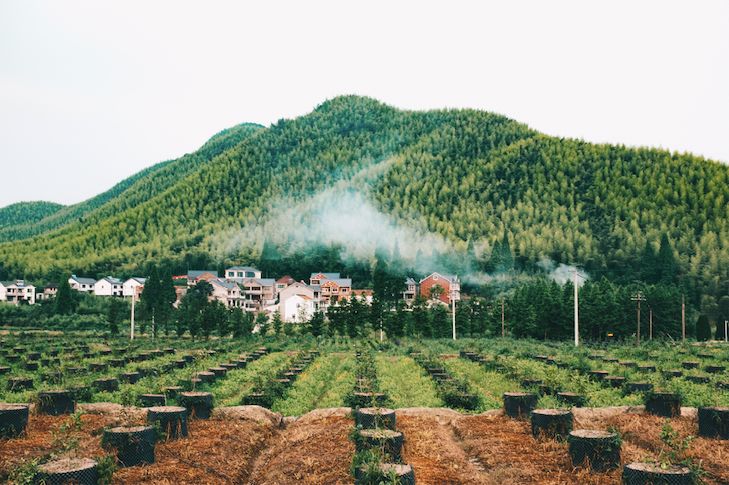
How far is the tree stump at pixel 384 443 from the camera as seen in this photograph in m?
Result: 9.40

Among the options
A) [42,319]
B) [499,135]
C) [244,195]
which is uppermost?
[499,135]

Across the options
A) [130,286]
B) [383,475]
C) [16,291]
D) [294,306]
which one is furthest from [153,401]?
[16,291]

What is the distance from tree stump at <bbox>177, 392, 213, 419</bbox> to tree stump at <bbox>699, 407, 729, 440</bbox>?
350 inches

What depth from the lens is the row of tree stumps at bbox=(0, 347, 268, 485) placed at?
7.80 meters

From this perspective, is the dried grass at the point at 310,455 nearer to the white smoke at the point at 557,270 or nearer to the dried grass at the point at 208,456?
the dried grass at the point at 208,456

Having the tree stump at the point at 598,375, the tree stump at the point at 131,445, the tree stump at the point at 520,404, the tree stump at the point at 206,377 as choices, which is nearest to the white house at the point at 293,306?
the tree stump at the point at 206,377

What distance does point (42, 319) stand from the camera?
6197 cm

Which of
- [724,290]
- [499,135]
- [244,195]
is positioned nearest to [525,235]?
[724,290]

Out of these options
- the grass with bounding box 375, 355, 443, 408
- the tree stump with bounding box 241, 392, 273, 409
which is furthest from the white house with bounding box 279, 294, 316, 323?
the tree stump with bounding box 241, 392, 273, 409

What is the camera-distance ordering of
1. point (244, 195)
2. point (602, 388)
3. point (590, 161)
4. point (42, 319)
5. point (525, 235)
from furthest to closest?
point (244, 195), point (590, 161), point (525, 235), point (42, 319), point (602, 388)

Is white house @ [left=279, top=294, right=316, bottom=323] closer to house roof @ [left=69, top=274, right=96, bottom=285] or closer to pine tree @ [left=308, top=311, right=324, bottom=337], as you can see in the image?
pine tree @ [left=308, top=311, right=324, bottom=337]

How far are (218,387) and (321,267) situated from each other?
290 feet

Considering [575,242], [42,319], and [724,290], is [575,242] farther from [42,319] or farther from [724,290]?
[42,319]

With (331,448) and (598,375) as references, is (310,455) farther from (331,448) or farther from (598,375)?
(598,375)
